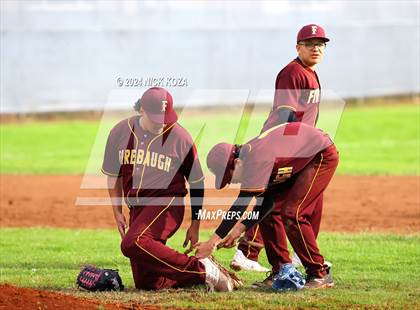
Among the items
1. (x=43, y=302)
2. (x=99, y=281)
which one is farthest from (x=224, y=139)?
(x=43, y=302)

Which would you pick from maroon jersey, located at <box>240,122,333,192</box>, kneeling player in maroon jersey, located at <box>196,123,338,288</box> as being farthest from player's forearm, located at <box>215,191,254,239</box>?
maroon jersey, located at <box>240,122,333,192</box>

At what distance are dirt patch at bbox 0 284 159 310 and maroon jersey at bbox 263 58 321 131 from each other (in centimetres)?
259

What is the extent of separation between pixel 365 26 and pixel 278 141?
839 inches

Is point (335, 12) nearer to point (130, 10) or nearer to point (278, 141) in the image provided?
point (130, 10)

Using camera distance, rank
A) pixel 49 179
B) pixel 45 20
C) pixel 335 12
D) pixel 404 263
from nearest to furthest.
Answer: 1. pixel 404 263
2. pixel 49 179
3. pixel 45 20
4. pixel 335 12

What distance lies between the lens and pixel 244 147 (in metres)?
8.39

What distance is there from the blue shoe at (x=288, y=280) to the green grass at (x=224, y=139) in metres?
12.0

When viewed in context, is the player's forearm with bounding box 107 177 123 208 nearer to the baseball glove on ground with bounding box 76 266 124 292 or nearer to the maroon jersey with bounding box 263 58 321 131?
the baseball glove on ground with bounding box 76 266 124 292

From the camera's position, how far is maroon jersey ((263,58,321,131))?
9344 millimetres

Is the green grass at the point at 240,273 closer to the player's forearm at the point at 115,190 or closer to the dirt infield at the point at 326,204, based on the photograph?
the player's forearm at the point at 115,190

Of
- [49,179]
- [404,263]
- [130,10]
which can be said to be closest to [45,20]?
[130,10]

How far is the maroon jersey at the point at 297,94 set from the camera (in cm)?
934

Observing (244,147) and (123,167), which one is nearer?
(244,147)

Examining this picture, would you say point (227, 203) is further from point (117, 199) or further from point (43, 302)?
point (43, 302)
